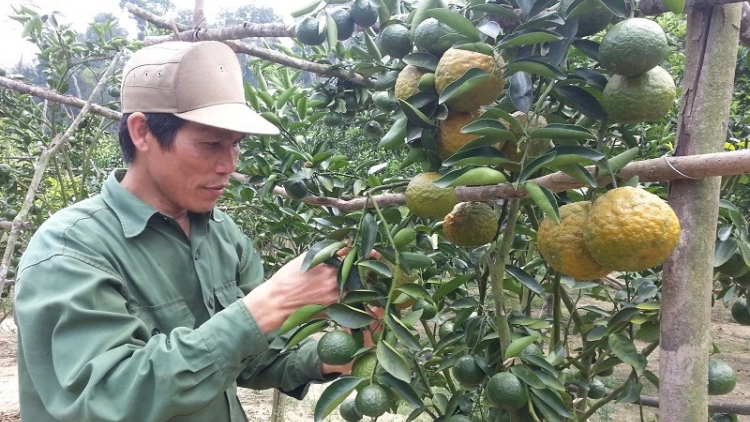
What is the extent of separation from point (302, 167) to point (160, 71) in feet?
1.81

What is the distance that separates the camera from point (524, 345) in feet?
3.20

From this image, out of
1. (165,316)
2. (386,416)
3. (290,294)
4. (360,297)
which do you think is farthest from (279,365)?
(386,416)

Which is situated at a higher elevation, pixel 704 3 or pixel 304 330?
pixel 704 3

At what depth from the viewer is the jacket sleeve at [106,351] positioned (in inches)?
38.5

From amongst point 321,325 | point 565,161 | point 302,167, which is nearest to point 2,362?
point 302,167

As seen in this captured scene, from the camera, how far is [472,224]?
112cm

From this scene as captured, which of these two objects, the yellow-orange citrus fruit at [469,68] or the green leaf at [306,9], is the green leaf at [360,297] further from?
the green leaf at [306,9]

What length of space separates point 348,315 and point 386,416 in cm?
324

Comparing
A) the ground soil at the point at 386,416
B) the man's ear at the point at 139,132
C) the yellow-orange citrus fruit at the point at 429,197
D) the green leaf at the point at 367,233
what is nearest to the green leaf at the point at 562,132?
the yellow-orange citrus fruit at the point at 429,197

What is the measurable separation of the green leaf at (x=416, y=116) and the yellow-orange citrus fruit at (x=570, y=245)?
27 cm

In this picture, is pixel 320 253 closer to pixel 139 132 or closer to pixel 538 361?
pixel 538 361

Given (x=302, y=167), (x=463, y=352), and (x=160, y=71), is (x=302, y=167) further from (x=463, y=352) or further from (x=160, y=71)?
(x=463, y=352)

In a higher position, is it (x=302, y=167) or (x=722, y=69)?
(x=722, y=69)

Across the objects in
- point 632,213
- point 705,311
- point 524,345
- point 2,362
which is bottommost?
point 2,362
